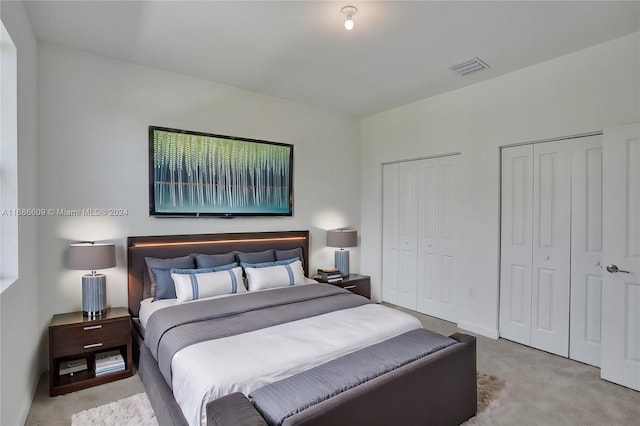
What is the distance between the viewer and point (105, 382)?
107 inches

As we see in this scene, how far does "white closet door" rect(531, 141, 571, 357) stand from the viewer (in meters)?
3.22

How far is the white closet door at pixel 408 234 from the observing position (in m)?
4.61

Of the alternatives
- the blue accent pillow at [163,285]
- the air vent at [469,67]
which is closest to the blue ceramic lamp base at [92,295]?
the blue accent pillow at [163,285]

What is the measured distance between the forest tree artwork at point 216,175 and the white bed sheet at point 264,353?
6.06 ft

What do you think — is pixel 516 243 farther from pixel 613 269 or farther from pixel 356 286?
pixel 356 286

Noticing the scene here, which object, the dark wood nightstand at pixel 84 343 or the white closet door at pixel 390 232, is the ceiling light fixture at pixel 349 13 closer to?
the white closet door at pixel 390 232

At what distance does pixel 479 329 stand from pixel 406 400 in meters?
2.41

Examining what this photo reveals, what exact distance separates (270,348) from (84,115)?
2.70 m

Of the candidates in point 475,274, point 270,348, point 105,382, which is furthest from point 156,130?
point 475,274

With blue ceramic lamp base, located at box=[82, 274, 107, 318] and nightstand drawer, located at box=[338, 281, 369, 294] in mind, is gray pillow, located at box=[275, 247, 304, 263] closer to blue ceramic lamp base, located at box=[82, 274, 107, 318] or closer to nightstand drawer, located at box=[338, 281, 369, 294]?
nightstand drawer, located at box=[338, 281, 369, 294]

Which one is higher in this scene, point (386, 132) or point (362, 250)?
point (386, 132)

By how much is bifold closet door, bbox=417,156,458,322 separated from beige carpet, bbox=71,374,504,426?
68.0 inches

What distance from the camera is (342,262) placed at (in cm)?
461

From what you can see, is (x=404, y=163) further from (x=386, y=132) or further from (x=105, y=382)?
(x=105, y=382)
